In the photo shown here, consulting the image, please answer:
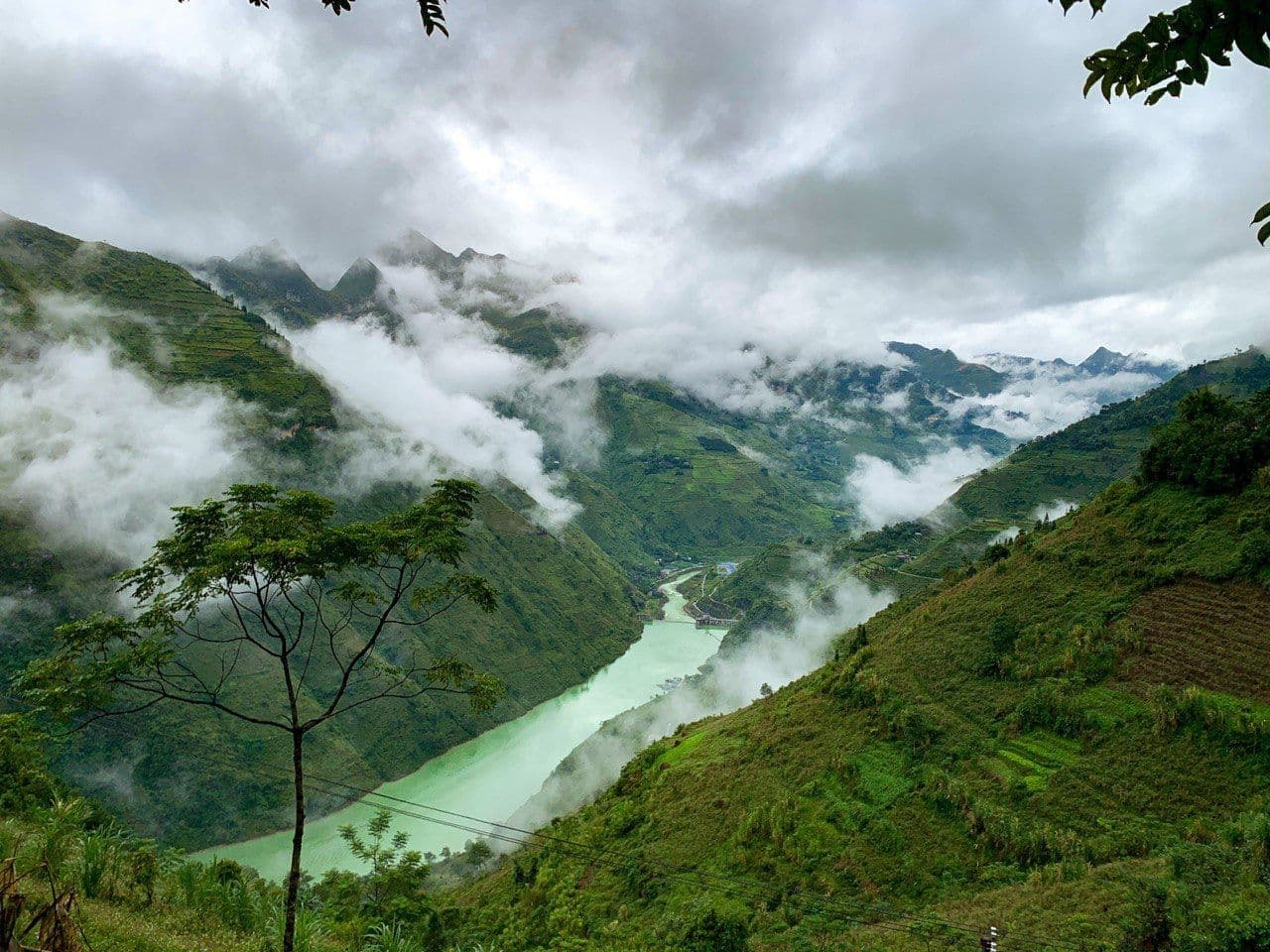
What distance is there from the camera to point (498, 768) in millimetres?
93500

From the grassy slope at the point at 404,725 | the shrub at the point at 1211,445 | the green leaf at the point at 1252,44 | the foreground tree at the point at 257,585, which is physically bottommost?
the green leaf at the point at 1252,44

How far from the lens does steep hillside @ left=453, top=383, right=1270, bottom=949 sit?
16.8 m

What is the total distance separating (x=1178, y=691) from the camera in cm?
2297

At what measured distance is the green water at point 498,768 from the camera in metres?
71.4

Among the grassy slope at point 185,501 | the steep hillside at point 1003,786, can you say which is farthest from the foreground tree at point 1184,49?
the grassy slope at point 185,501

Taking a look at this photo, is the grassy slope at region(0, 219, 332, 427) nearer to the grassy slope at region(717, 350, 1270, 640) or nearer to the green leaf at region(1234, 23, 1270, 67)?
the grassy slope at region(717, 350, 1270, 640)

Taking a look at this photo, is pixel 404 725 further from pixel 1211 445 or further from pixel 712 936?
pixel 1211 445

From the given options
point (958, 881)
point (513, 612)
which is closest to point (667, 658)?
point (513, 612)

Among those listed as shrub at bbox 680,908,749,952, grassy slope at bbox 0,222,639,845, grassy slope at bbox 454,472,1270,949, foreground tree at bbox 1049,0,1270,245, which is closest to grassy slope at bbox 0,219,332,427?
grassy slope at bbox 0,222,639,845

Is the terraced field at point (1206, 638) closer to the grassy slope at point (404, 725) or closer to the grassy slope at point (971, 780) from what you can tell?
the grassy slope at point (971, 780)

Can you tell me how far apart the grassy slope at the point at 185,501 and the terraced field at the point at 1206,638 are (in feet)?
295

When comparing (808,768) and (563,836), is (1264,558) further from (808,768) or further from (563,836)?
(563,836)

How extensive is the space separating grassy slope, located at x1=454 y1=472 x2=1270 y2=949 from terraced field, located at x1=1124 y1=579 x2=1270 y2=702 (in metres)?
0.12

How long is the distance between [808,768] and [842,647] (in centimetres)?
1529
